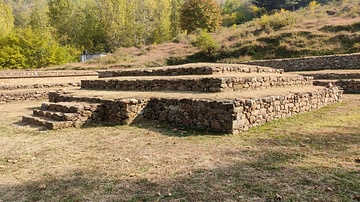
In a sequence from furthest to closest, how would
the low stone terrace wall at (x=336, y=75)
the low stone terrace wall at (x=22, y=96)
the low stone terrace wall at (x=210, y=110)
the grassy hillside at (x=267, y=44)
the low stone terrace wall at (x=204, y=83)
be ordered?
the grassy hillside at (x=267, y=44), the low stone terrace wall at (x=336, y=75), the low stone terrace wall at (x=22, y=96), the low stone terrace wall at (x=204, y=83), the low stone terrace wall at (x=210, y=110)

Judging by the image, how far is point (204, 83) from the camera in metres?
9.16

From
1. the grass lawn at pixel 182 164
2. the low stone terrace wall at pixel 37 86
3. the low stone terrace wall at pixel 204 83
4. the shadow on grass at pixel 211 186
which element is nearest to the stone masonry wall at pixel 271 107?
the grass lawn at pixel 182 164

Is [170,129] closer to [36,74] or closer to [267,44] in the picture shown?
[36,74]

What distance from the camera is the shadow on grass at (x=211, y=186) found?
11.8 feet

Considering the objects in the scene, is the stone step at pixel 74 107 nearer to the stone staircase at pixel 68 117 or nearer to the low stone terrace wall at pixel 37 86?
the stone staircase at pixel 68 117

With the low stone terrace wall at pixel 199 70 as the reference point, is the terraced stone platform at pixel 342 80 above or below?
below

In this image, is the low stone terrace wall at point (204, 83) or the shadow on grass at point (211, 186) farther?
the low stone terrace wall at point (204, 83)

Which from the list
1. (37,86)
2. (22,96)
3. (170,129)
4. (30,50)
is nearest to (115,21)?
(30,50)

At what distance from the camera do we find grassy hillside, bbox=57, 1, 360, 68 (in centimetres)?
2352

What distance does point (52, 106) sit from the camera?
30.9 ft

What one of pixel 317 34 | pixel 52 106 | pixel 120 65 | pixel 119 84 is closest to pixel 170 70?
pixel 119 84

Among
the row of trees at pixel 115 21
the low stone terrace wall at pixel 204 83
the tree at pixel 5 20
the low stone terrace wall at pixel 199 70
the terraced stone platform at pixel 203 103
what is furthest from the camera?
the tree at pixel 5 20

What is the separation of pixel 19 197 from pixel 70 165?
1235mm

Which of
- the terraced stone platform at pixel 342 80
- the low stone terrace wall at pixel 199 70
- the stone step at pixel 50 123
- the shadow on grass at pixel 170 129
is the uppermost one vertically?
the low stone terrace wall at pixel 199 70
